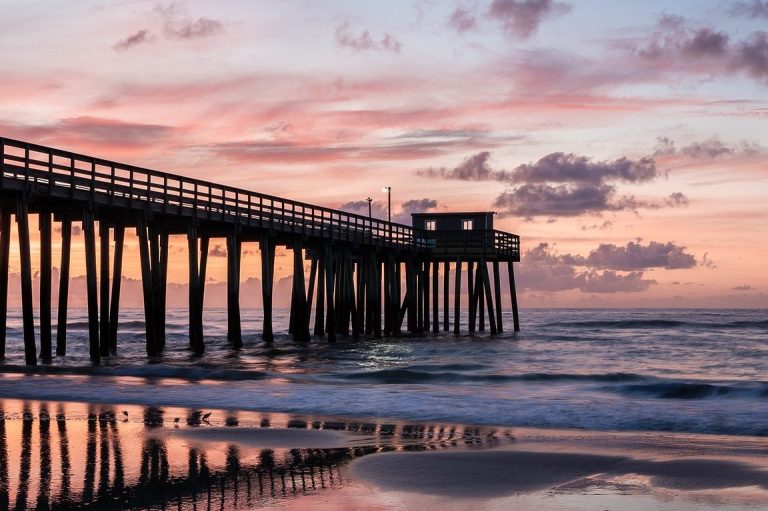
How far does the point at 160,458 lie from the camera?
11297mm

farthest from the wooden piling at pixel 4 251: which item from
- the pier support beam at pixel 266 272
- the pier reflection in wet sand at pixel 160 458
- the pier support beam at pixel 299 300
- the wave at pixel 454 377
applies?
the pier support beam at pixel 299 300

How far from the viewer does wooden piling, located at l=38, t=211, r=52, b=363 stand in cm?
2439

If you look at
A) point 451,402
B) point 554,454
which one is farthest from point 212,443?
point 451,402

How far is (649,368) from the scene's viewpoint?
1438 inches

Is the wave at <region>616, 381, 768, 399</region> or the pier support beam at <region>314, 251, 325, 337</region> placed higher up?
the pier support beam at <region>314, 251, 325, 337</region>

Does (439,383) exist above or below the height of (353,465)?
below

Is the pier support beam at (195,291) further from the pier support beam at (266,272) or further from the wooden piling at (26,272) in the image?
the wooden piling at (26,272)

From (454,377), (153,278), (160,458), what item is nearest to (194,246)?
(153,278)

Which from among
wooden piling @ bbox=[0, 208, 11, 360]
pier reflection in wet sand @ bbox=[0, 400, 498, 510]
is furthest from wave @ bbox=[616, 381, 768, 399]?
wooden piling @ bbox=[0, 208, 11, 360]

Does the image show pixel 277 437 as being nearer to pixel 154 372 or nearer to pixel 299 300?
pixel 154 372

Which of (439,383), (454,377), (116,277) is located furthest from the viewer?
(116,277)

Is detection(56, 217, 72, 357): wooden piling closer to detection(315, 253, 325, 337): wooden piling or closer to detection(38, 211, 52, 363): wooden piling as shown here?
detection(38, 211, 52, 363): wooden piling

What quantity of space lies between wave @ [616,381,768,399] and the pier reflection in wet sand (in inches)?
448

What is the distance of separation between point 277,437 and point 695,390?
1534 cm
